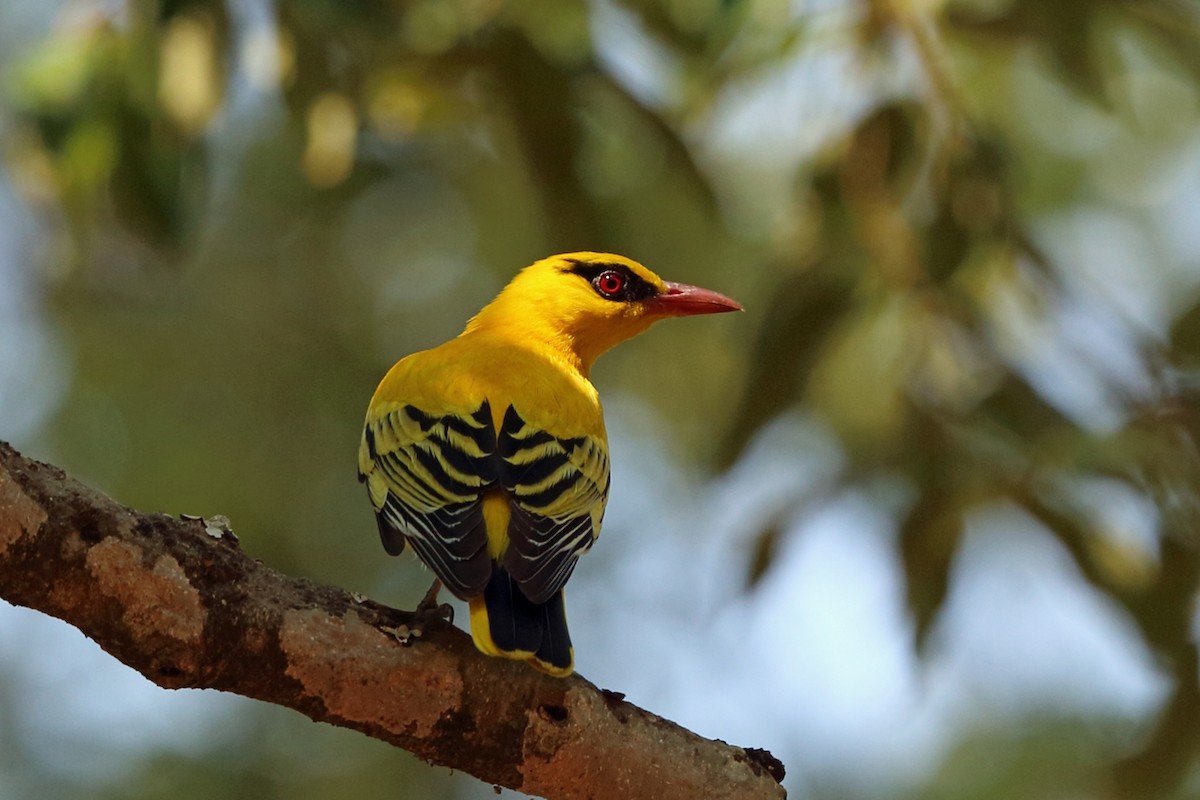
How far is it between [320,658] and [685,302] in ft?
8.41

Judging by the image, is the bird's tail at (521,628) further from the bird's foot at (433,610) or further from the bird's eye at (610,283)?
the bird's eye at (610,283)

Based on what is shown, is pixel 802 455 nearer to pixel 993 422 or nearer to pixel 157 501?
pixel 993 422

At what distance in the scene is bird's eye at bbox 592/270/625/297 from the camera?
5.09 m

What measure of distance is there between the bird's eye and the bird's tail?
1.97 m

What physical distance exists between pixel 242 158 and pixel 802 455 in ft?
13.9

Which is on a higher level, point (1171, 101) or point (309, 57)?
point (1171, 101)

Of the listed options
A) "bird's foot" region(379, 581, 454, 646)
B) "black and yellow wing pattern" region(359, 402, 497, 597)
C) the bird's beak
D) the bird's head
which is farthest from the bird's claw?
the bird's beak

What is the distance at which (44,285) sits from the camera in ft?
28.7

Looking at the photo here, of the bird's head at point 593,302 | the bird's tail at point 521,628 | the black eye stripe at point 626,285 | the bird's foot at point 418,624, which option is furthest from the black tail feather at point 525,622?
the black eye stripe at point 626,285

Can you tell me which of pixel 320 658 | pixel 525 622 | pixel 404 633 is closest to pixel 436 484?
pixel 525 622

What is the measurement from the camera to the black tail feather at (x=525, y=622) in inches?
118

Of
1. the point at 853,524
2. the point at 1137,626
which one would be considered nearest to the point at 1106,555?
the point at 1137,626

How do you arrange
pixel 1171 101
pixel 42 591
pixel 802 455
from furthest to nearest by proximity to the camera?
pixel 1171 101 → pixel 802 455 → pixel 42 591

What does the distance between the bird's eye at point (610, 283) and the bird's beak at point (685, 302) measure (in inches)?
4.2
